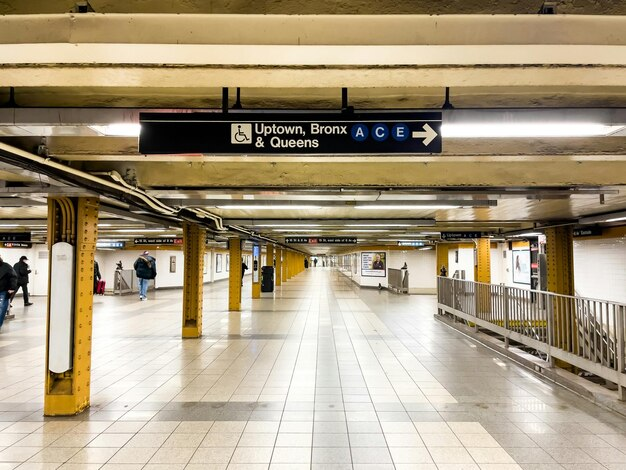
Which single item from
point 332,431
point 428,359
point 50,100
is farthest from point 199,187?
point 428,359

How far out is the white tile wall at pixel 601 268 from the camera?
991cm

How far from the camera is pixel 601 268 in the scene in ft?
35.1

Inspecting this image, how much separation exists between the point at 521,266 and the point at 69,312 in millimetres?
Answer: 17286

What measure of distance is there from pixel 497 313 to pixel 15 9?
348 inches

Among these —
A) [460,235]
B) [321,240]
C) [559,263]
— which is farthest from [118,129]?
[321,240]

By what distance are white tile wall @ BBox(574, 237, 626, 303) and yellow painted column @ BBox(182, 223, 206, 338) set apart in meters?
10.1

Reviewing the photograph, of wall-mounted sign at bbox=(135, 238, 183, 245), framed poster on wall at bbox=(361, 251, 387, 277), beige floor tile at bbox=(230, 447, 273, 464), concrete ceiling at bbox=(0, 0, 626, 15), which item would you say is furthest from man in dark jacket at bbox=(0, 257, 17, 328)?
framed poster on wall at bbox=(361, 251, 387, 277)

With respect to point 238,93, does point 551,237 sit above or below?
below

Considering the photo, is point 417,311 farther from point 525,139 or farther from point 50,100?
point 50,100

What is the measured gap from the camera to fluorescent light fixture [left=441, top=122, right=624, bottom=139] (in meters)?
2.69

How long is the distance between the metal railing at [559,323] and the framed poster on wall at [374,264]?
1228 centimetres

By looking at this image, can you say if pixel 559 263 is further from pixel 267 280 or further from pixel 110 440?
pixel 267 280

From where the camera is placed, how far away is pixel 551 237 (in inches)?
347

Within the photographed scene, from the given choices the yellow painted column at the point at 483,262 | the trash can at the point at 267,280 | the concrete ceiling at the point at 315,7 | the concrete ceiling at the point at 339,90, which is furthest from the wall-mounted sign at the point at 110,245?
the concrete ceiling at the point at 315,7
